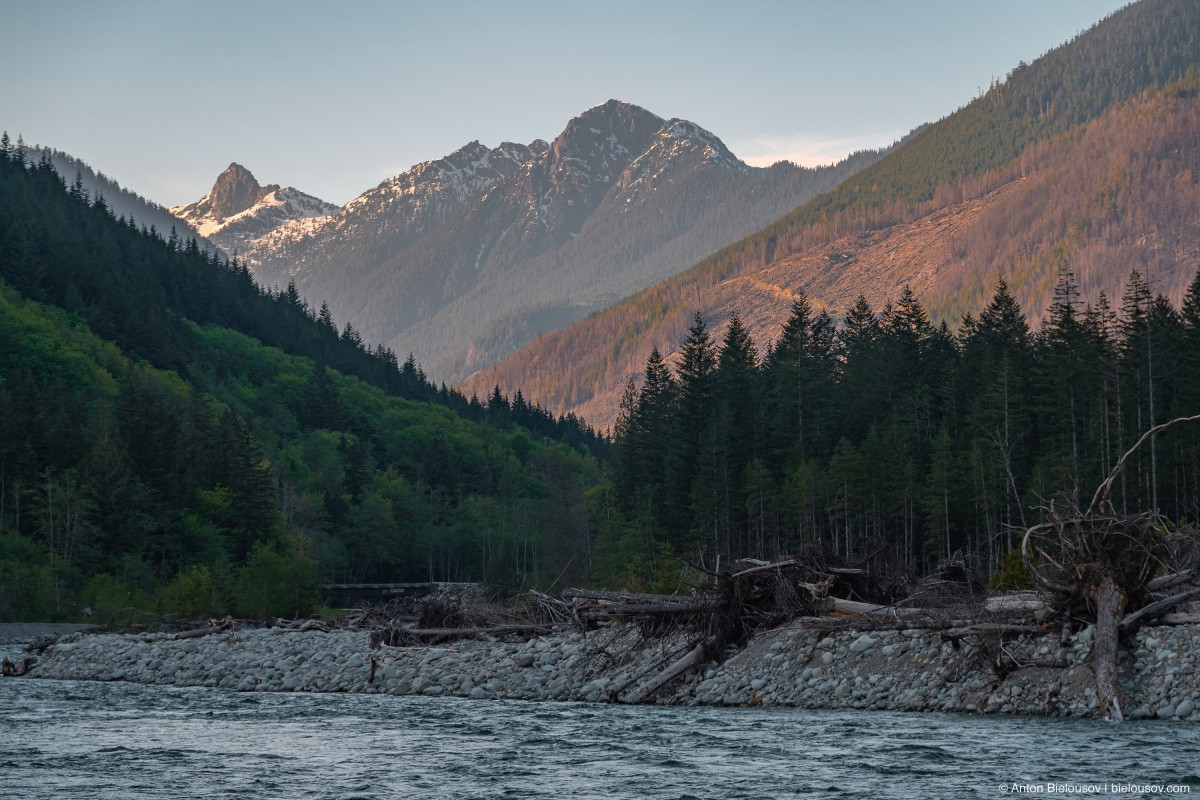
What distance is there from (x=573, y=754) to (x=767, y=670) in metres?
8.06

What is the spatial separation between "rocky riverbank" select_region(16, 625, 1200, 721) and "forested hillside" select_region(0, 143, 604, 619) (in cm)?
2995

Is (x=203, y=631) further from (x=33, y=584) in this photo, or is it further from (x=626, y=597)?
(x=33, y=584)

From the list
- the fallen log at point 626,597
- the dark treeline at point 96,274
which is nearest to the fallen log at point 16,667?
the fallen log at point 626,597

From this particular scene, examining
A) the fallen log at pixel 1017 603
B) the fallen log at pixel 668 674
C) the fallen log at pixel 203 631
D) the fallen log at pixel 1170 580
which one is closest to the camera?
the fallen log at pixel 1170 580

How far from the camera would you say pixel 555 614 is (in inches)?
1414

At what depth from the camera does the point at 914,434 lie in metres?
82.1

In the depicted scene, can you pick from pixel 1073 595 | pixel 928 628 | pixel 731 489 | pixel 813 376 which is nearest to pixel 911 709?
pixel 928 628

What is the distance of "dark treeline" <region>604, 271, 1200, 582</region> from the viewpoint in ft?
232

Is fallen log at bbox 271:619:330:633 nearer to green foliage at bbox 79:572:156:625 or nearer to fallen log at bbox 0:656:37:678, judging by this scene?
fallen log at bbox 0:656:37:678

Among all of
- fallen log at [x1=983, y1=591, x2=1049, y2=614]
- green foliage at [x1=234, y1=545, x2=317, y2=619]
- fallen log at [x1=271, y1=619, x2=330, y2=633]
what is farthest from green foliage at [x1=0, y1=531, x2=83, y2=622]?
fallen log at [x1=983, y1=591, x2=1049, y2=614]

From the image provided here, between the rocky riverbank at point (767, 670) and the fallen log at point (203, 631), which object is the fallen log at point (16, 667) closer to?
the rocky riverbank at point (767, 670)

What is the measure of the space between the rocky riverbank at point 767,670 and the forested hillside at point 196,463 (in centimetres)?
2995

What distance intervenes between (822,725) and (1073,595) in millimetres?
5577

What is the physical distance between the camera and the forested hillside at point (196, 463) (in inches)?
3182
